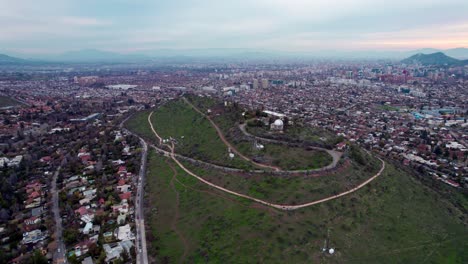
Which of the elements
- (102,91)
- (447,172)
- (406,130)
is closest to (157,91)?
(102,91)

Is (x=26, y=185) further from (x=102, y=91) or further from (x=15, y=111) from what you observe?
(x=102, y=91)

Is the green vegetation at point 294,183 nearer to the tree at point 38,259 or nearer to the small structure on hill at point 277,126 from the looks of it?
the small structure on hill at point 277,126

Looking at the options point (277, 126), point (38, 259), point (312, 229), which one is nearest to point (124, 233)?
point (38, 259)

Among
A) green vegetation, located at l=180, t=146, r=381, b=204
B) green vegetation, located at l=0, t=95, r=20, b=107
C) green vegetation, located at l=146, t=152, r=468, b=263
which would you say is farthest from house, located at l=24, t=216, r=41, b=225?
green vegetation, located at l=0, t=95, r=20, b=107

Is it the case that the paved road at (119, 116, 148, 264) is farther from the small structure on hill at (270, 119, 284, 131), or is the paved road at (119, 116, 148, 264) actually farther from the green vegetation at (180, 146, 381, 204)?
the small structure on hill at (270, 119, 284, 131)

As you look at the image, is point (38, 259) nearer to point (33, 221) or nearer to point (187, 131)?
point (33, 221)

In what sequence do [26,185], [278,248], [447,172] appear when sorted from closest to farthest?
[278,248] → [26,185] → [447,172]

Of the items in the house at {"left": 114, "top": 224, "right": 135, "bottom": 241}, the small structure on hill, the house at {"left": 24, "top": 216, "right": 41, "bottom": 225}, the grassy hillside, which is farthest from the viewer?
the small structure on hill

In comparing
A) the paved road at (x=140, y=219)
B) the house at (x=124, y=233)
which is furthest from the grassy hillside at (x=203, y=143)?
the house at (x=124, y=233)
